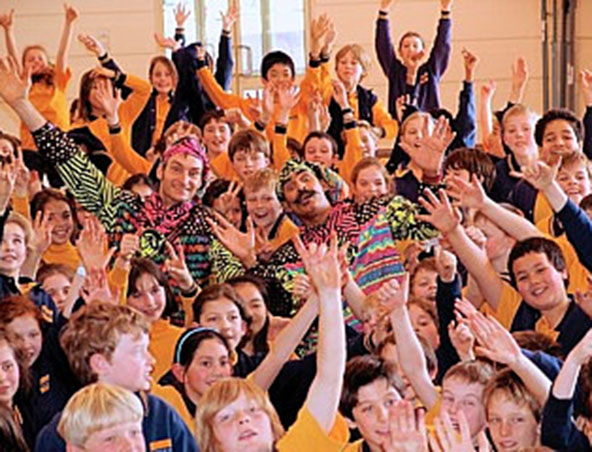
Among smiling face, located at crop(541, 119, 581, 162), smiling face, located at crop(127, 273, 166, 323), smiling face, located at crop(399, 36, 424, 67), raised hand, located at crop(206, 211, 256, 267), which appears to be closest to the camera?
smiling face, located at crop(127, 273, 166, 323)

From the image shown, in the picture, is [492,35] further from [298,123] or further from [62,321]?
[62,321]

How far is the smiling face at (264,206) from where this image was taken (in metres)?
5.27

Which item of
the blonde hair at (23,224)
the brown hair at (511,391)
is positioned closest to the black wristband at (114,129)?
the blonde hair at (23,224)

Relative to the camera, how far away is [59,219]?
18.6 feet

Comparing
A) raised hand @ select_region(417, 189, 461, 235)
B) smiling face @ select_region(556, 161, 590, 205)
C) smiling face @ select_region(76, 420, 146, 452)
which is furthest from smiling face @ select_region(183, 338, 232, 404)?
smiling face @ select_region(556, 161, 590, 205)

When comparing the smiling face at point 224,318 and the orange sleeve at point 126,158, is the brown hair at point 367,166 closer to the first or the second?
the orange sleeve at point 126,158

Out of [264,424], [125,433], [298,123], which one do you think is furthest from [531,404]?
[298,123]

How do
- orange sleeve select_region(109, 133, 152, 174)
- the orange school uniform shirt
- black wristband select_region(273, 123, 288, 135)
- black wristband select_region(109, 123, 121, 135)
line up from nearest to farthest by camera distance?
black wristband select_region(109, 123, 121, 135), orange sleeve select_region(109, 133, 152, 174), black wristband select_region(273, 123, 288, 135), the orange school uniform shirt

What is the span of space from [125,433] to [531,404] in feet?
3.78

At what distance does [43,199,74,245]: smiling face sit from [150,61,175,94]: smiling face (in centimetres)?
224

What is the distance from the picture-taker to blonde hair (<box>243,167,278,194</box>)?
17.3 feet

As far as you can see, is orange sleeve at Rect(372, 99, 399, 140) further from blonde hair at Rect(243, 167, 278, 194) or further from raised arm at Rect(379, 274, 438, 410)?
raised arm at Rect(379, 274, 438, 410)

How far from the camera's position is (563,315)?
429 cm

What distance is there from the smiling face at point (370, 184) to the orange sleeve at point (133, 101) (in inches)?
98.9
